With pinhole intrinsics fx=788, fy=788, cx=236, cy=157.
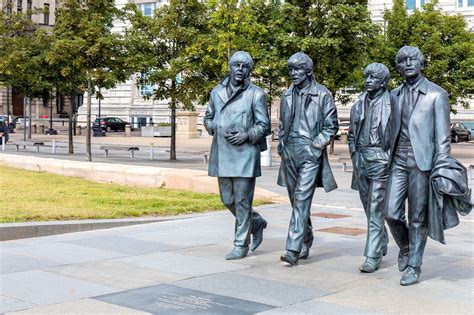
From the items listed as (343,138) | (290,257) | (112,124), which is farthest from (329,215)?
(112,124)

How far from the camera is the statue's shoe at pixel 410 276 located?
7.31 meters

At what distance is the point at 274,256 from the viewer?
28.9ft

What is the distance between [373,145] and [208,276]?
223cm

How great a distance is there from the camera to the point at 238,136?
8.30 m

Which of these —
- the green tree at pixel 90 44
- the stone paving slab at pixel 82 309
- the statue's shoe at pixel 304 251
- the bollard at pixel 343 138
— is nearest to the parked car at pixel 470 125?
→ the bollard at pixel 343 138

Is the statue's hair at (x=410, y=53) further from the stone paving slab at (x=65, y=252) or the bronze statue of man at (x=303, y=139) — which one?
the stone paving slab at (x=65, y=252)

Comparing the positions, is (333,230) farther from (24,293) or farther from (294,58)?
(24,293)

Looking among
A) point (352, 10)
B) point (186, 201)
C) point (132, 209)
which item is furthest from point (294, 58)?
point (352, 10)

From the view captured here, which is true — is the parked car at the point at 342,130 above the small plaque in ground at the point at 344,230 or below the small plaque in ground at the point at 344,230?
above

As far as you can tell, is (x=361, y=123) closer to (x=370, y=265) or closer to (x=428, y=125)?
(x=428, y=125)

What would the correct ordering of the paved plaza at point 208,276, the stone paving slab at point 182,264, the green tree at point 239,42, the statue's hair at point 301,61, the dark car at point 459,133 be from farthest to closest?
1. the dark car at point 459,133
2. the green tree at point 239,42
3. the statue's hair at point 301,61
4. the stone paving slab at point 182,264
5. the paved plaza at point 208,276

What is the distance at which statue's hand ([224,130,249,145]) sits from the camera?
8.30 m

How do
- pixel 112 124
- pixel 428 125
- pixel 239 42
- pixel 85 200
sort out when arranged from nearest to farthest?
pixel 428 125 → pixel 85 200 → pixel 239 42 → pixel 112 124

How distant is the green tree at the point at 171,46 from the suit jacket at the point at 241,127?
67.7 feet
